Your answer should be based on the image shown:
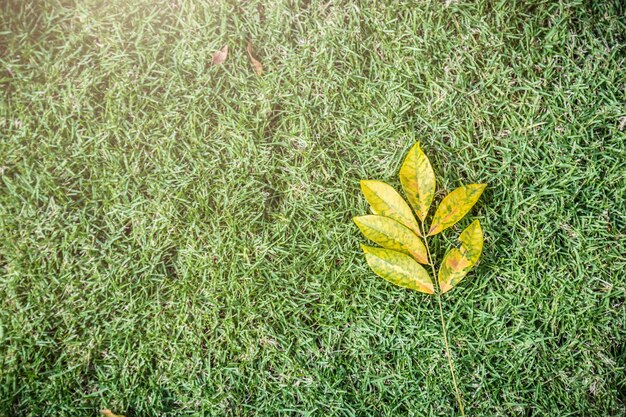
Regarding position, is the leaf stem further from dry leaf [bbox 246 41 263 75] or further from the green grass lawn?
dry leaf [bbox 246 41 263 75]

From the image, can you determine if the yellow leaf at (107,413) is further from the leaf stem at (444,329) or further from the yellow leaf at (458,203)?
the yellow leaf at (458,203)

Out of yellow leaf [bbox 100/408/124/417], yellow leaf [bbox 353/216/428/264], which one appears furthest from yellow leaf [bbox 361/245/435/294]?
yellow leaf [bbox 100/408/124/417]

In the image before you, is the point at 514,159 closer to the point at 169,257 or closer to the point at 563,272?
the point at 563,272

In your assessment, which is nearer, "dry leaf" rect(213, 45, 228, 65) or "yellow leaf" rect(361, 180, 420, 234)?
"yellow leaf" rect(361, 180, 420, 234)

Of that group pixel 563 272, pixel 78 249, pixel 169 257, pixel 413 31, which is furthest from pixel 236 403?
pixel 413 31

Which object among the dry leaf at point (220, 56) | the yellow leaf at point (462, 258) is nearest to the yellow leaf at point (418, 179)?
the yellow leaf at point (462, 258)
